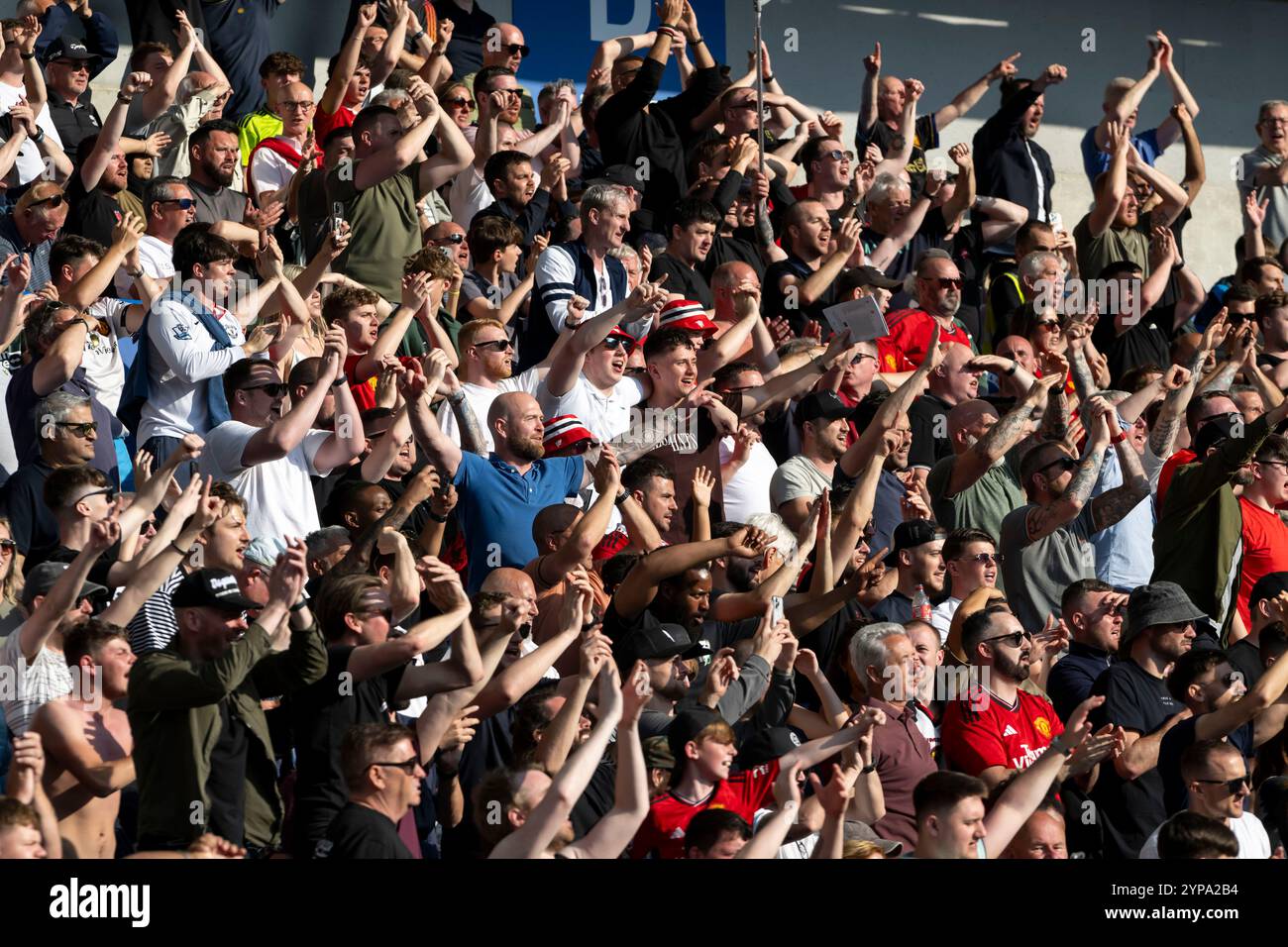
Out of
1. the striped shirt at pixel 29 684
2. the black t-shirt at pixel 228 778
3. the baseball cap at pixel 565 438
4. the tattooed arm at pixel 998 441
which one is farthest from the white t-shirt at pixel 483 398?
the black t-shirt at pixel 228 778

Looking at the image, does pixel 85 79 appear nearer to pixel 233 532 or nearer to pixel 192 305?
pixel 192 305

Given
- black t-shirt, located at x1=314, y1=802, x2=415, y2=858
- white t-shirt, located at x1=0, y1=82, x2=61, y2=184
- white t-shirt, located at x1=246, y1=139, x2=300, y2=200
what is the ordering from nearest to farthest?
1. black t-shirt, located at x1=314, y1=802, x2=415, y2=858
2. white t-shirt, located at x1=0, y1=82, x2=61, y2=184
3. white t-shirt, located at x1=246, y1=139, x2=300, y2=200

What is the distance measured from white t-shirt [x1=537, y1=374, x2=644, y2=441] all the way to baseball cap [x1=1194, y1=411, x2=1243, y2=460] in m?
2.47

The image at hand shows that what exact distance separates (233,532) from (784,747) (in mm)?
1921

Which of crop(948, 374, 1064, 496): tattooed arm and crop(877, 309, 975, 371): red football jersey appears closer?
crop(948, 374, 1064, 496): tattooed arm

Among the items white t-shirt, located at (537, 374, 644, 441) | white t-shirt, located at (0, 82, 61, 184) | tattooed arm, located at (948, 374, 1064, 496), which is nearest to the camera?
Answer: white t-shirt, located at (537, 374, 644, 441)

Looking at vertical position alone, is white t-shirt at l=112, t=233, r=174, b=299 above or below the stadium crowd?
above

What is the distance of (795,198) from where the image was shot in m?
13.1

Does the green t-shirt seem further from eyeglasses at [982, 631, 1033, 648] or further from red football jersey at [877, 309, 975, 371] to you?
eyeglasses at [982, 631, 1033, 648]

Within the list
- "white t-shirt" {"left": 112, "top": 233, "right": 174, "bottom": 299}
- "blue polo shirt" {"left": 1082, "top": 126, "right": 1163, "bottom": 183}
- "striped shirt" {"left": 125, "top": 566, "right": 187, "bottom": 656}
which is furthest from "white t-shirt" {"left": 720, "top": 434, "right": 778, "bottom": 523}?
"blue polo shirt" {"left": 1082, "top": 126, "right": 1163, "bottom": 183}

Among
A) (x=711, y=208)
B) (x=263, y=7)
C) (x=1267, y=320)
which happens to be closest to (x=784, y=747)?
(x=711, y=208)

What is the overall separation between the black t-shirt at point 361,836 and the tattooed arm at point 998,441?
4.36 metres

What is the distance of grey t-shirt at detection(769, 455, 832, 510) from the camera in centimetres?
982

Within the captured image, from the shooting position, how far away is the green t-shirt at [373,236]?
1090 cm
